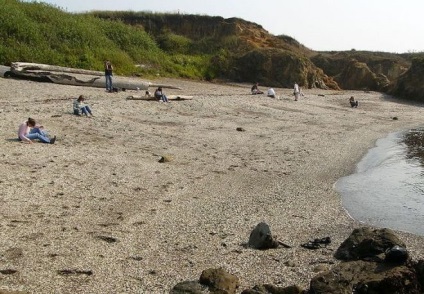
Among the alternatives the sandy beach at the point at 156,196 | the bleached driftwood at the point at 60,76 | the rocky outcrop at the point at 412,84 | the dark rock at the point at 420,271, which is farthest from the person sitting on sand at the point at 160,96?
the rocky outcrop at the point at 412,84

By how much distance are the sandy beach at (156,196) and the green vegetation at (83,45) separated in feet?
30.1

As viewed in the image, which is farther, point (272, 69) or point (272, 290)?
point (272, 69)

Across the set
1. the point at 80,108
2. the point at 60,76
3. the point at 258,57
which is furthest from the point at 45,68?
the point at 258,57

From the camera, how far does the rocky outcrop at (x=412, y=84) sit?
45750 mm

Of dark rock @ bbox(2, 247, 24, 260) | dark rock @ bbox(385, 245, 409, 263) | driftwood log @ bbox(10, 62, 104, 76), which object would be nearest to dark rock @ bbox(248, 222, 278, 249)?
dark rock @ bbox(385, 245, 409, 263)

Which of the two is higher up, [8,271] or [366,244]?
[366,244]

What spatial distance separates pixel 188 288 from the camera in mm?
6066

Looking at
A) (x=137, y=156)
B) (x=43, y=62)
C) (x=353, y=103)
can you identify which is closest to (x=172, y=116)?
(x=137, y=156)

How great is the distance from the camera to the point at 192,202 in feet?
34.2

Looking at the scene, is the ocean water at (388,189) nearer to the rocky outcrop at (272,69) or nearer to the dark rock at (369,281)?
the dark rock at (369,281)

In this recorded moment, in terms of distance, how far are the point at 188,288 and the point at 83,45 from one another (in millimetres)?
32227

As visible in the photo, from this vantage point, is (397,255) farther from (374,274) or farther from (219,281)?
(219,281)

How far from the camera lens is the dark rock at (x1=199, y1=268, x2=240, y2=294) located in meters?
6.09

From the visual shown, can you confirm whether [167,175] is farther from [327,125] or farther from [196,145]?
[327,125]
